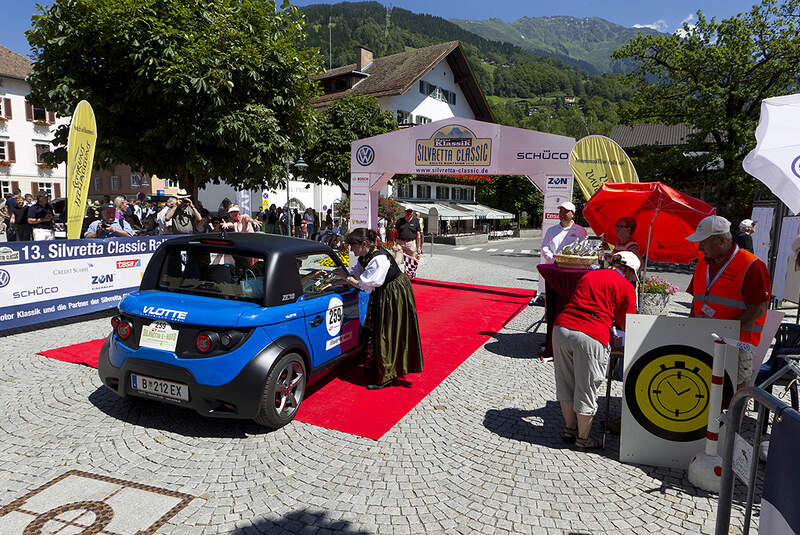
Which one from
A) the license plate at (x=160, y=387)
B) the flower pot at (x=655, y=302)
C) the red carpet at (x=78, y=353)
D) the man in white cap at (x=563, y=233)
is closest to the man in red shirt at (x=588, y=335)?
the license plate at (x=160, y=387)

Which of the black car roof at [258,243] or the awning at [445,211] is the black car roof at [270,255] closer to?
the black car roof at [258,243]

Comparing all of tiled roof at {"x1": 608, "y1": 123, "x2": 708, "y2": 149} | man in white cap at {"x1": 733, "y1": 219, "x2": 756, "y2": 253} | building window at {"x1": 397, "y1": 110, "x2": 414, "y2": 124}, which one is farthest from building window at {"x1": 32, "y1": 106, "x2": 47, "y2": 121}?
tiled roof at {"x1": 608, "y1": 123, "x2": 708, "y2": 149}

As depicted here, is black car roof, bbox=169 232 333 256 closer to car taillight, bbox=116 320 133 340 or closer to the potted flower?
car taillight, bbox=116 320 133 340

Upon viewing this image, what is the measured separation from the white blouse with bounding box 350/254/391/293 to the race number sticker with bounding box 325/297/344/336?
0.29 metres

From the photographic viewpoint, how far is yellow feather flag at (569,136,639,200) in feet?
29.5

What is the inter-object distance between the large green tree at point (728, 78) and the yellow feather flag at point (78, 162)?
67.6 feet

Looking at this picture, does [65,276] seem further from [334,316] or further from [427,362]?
[427,362]

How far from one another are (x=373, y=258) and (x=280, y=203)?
3738 centimetres

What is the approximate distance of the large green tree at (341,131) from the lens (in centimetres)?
2852

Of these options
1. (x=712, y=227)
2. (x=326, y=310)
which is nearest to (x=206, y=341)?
(x=326, y=310)

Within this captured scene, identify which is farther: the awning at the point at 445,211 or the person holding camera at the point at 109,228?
the awning at the point at 445,211

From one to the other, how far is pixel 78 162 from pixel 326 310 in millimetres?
6214

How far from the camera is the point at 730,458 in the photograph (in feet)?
7.84

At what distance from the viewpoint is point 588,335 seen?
147 inches
